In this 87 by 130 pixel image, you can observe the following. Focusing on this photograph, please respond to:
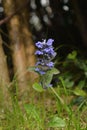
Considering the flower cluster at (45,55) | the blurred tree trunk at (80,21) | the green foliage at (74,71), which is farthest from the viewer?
the blurred tree trunk at (80,21)

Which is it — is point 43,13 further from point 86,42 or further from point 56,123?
point 56,123

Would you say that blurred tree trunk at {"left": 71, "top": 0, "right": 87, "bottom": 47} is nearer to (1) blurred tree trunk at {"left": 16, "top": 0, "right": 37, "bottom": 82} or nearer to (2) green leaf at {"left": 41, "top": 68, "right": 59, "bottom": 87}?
(1) blurred tree trunk at {"left": 16, "top": 0, "right": 37, "bottom": 82}

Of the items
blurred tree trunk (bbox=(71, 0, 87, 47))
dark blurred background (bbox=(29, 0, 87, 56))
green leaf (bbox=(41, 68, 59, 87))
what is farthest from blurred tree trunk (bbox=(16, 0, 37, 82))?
green leaf (bbox=(41, 68, 59, 87))

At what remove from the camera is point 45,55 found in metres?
1.49

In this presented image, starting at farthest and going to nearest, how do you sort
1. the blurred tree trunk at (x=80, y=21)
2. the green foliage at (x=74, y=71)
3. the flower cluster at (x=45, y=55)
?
the blurred tree trunk at (x=80, y=21)
the green foliage at (x=74, y=71)
the flower cluster at (x=45, y=55)

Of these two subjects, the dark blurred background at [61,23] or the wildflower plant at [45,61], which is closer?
the wildflower plant at [45,61]

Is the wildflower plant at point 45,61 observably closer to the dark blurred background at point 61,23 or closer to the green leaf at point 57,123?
the green leaf at point 57,123

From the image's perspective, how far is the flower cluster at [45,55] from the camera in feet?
4.83

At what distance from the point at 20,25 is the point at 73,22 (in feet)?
1.44

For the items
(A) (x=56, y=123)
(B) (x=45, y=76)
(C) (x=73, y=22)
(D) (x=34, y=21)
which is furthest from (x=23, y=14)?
(A) (x=56, y=123)

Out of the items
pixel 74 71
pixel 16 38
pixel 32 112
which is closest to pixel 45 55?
pixel 32 112

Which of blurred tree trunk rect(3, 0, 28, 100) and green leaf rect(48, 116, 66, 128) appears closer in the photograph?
green leaf rect(48, 116, 66, 128)

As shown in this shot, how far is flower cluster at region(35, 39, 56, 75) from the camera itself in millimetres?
1473

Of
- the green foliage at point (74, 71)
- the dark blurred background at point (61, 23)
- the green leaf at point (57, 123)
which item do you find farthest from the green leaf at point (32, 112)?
the dark blurred background at point (61, 23)
